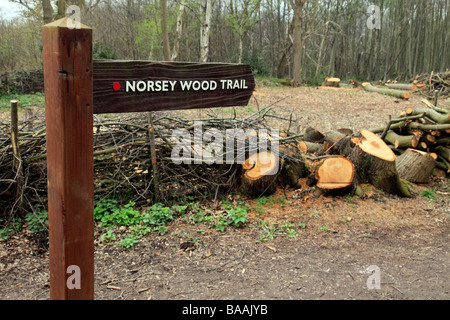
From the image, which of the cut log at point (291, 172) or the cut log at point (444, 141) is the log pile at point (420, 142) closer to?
the cut log at point (444, 141)

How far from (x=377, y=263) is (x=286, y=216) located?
1.44m

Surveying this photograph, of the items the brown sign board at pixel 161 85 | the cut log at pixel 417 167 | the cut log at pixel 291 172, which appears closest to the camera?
the brown sign board at pixel 161 85

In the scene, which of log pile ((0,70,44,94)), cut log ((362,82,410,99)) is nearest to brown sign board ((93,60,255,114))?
cut log ((362,82,410,99))

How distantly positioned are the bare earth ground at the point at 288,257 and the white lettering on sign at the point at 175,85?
187 centimetres

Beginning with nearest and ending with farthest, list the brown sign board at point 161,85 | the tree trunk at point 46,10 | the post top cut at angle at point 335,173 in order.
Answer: the brown sign board at point 161,85 < the post top cut at angle at point 335,173 < the tree trunk at point 46,10

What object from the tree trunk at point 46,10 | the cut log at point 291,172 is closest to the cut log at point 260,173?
the cut log at point 291,172

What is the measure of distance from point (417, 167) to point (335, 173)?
75.6 inches

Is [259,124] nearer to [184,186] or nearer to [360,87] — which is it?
[184,186]

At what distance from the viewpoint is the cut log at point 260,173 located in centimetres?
542

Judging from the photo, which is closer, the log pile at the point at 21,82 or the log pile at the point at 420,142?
the log pile at the point at 420,142

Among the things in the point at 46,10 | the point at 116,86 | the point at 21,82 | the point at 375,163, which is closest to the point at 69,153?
the point at 116,86

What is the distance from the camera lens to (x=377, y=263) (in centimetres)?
403

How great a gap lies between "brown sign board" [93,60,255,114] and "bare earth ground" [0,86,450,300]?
180 cm
